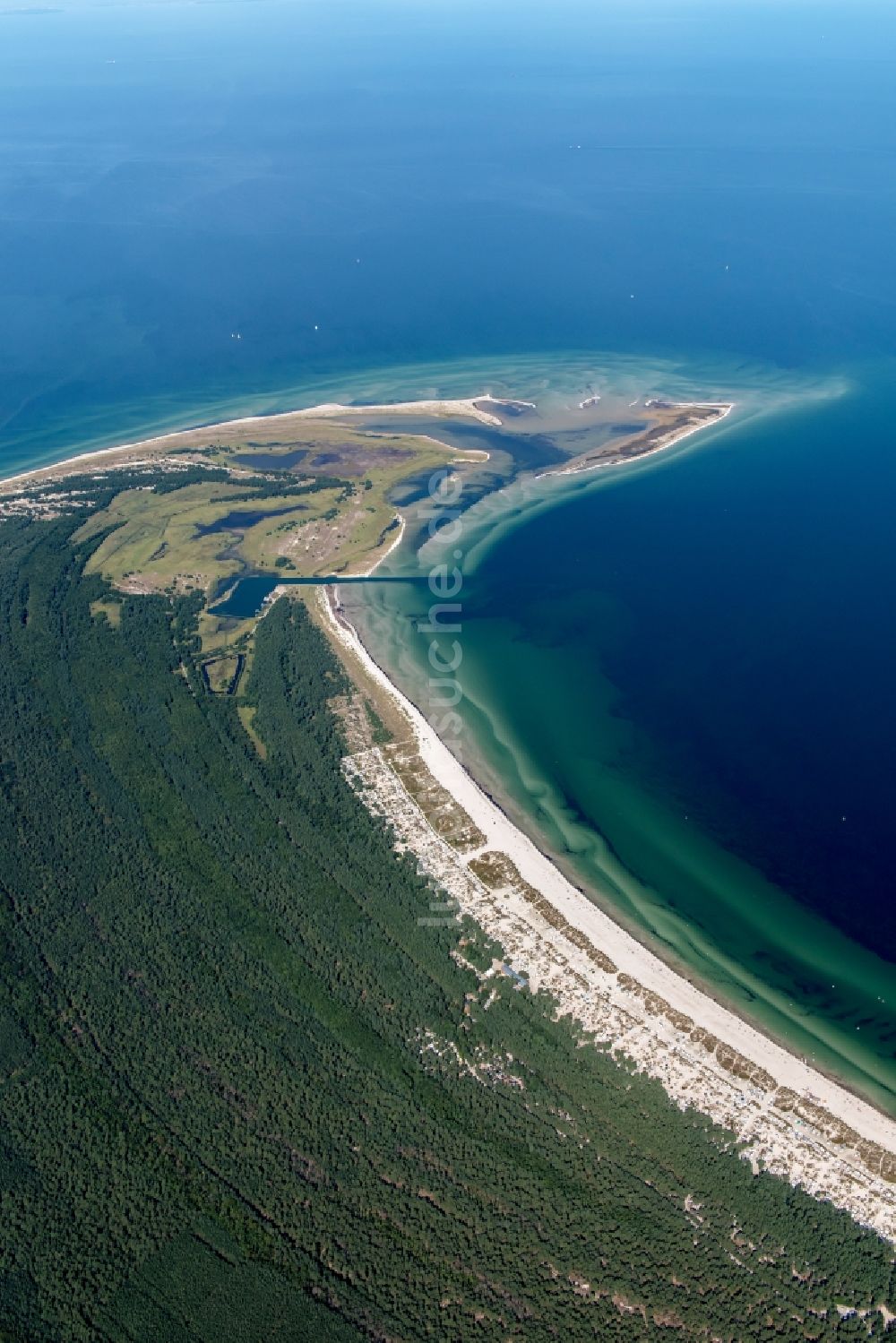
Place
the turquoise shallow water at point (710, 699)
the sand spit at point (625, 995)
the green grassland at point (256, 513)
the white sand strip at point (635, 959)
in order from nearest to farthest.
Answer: the sand spit at point (625, 995) < the white sand strip at point (635, 959) < the turquoise shallow water at point (710, 699) < the green grassland at point (256, 513)

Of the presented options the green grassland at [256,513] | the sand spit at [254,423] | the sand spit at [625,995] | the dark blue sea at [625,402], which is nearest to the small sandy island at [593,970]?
the sand spit at [625,995]

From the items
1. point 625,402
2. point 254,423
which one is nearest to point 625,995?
point 625,402

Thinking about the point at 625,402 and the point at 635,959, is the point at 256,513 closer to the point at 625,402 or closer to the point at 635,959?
the point at 625,402

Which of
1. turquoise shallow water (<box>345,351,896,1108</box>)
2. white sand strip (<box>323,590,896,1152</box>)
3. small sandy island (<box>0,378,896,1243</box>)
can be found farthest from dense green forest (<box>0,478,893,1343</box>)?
turquoise shallow water (<box>345,351,896,1108</box>)

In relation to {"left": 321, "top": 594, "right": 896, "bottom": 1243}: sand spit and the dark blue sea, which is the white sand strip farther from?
the dark blue sea

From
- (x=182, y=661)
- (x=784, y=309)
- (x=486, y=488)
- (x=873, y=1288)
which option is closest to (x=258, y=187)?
(x=784, y=309)

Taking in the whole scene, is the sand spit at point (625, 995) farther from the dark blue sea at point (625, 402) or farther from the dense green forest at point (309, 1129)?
the dark blue sea at point (625, 402)

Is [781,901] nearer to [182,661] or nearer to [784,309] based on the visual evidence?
[182,661]
